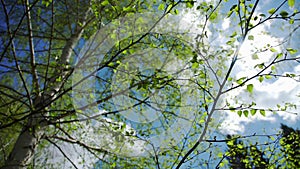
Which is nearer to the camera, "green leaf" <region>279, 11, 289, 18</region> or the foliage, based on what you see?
"green leaf" <region>279, 11, 289, 18</region>

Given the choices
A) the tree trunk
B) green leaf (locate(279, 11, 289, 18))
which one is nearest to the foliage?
green leaf (locate(279, 11, 289, 18))

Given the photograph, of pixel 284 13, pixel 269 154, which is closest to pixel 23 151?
pixel 284 13

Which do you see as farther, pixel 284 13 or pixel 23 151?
pixel 23 151

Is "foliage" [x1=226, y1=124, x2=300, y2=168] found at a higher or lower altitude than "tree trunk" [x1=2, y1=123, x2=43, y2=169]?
higher

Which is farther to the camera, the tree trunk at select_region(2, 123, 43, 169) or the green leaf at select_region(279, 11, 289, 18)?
the tree trunk at select_region(2, 123, 43, 169)

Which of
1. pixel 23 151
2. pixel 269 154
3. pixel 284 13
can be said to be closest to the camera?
pixel 284 13

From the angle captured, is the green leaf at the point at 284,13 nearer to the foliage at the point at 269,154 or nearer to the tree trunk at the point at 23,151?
the foliage at the point at 269,154

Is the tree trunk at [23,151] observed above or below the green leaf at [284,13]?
below

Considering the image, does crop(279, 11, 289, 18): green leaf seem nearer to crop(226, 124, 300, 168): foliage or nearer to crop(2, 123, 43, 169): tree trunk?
crop(226, 124, 300, 168): foliage

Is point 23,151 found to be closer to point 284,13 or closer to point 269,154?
point 284,13

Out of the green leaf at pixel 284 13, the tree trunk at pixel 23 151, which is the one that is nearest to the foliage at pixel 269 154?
the green leaf at pixel 284 13

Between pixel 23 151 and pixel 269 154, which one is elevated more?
pixel 269 154

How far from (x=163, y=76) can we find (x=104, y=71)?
1.57ft

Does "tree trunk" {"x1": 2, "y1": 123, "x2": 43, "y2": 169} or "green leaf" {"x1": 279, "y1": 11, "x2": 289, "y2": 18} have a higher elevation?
"green leaf" {"x1": 279, "y1": 11, "x2": 289, "y2": 18}
